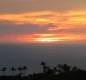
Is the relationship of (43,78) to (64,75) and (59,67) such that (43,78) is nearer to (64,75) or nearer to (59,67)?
(64,75)

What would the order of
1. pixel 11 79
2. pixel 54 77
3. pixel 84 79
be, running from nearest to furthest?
1. pixel 84 79
2. pixel 54 77
3. pixel 11 79

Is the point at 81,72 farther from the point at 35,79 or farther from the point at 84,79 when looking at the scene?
the point at 35,79

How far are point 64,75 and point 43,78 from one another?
654 cm

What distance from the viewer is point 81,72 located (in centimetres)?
9269

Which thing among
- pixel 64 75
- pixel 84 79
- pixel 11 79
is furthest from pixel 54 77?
pixel 11 79

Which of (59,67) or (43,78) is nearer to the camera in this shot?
(43,78)

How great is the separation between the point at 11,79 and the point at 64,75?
53089 mm

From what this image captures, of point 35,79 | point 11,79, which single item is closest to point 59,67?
point 11,79

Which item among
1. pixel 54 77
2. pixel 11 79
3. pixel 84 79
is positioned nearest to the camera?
pixel 84 79

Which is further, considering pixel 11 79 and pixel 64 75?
pixel 11 79

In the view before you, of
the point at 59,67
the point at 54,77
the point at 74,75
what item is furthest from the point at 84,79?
the point at 59,67

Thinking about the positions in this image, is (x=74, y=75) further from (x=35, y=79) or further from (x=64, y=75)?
(x=35, y=79)

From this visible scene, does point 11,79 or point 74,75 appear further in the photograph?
point 11,79

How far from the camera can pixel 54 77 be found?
9594 centimetres
